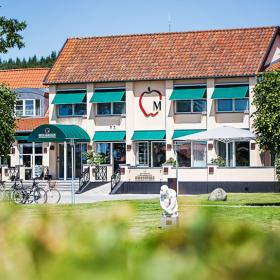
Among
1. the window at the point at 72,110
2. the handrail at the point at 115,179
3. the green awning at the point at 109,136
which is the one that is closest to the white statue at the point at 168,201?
the handrail at the point at 115,179

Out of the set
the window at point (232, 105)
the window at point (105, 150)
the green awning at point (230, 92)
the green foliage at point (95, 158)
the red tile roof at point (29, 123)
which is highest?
the green awning at point (230, 92)

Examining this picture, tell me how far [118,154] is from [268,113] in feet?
77.2

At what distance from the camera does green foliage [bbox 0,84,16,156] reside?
44.8 metres

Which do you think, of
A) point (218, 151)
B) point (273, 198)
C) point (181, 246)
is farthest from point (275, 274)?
point (218, 151)

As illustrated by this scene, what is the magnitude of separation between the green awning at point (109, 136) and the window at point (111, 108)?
4.40 ft

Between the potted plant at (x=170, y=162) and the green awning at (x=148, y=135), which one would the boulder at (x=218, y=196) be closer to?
the potted plant at (x=170, y=162)

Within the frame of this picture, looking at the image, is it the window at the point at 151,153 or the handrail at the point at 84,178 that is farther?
the window at the point at 151,153

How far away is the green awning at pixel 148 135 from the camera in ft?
171

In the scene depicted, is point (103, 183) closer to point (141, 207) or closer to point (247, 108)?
point (247, 108)

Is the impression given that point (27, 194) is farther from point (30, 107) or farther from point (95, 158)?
point (30, 107)

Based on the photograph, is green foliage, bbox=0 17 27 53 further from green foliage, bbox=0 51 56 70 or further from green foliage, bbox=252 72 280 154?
green foliage, bbox=0 51 56 70

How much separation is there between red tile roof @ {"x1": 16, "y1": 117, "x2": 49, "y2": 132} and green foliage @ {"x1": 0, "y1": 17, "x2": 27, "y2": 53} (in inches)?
790

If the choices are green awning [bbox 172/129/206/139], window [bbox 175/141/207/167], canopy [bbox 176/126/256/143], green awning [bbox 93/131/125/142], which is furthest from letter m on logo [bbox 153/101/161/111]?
canopy [bbox 176/126/256/143]

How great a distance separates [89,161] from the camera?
51.8m
